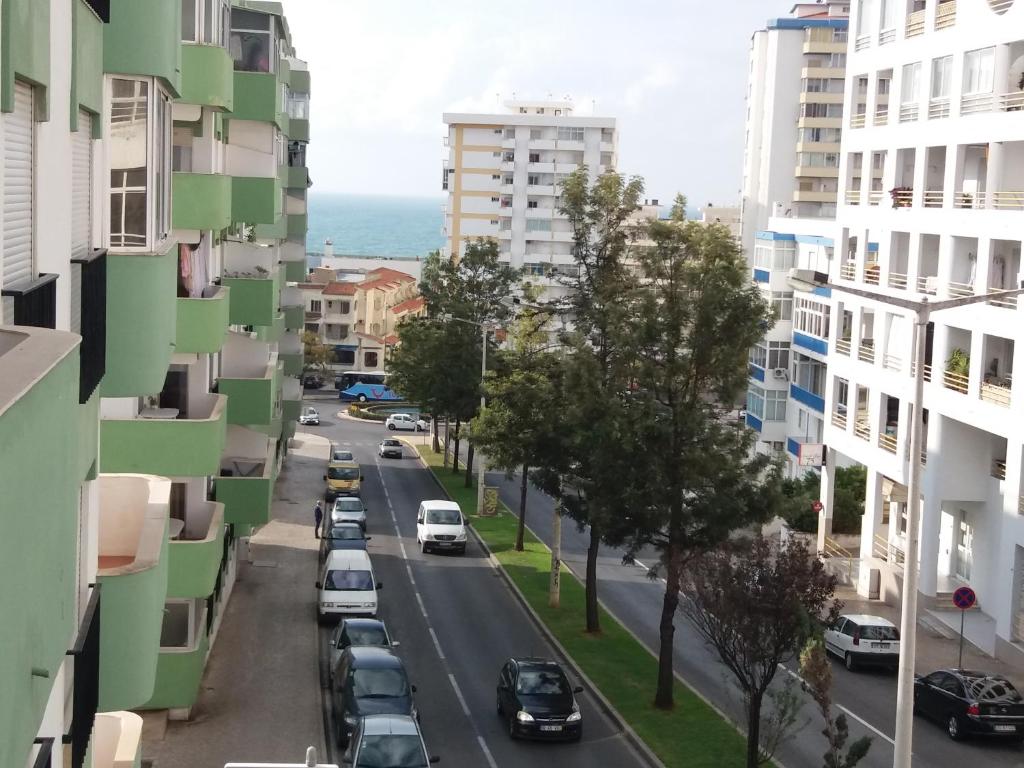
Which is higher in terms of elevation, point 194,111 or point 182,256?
point 194,111

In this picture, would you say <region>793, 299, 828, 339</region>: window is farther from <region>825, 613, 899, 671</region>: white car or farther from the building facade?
the building facade

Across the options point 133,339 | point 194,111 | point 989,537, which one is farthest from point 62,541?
point 989,537

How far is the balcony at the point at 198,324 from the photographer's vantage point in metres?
19.7

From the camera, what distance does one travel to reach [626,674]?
3131cm

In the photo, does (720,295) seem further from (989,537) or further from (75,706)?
(75,706)

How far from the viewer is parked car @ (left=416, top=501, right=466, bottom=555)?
45750 millimetres

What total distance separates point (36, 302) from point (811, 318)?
49684mm

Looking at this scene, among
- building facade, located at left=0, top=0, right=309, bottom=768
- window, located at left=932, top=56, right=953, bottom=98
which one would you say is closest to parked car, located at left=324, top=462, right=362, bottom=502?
window, located at left=932, top=56, right=953, bottom=98

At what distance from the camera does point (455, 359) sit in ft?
194

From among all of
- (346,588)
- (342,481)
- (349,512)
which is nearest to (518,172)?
(342,481)

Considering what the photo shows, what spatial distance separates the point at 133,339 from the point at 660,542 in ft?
67.0

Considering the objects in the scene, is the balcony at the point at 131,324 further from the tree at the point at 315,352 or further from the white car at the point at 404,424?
the tree at the point at 315,352

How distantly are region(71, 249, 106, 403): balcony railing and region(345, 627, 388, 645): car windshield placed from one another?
21.5 metres

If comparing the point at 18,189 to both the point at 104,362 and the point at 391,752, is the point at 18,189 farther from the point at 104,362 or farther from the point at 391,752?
the point at 391,752
